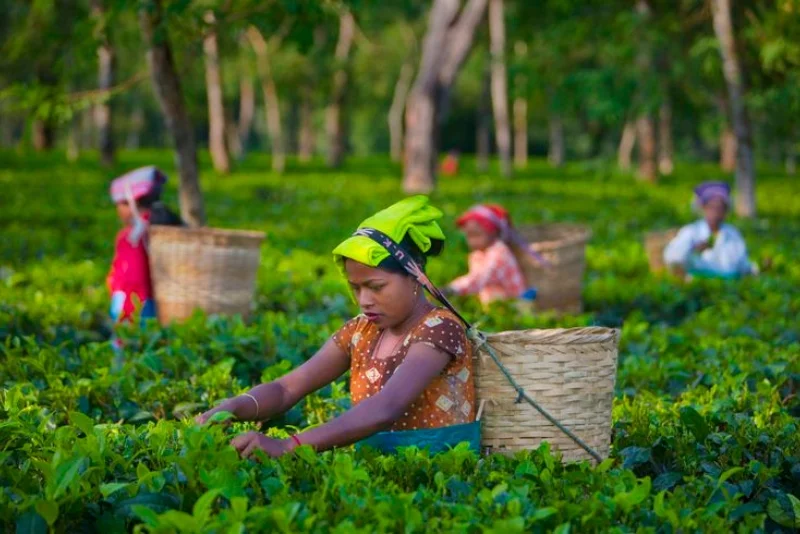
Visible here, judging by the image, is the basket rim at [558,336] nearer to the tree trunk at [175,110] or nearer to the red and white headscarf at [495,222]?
the red and white headscarf at [495,222]

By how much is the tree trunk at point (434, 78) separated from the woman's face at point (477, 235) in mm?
13181

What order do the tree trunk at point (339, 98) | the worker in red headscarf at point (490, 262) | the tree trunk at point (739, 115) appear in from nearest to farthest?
the worker in red headscarf at point (490, 262)
the tree trunk at point (739, 115)
the tree trunk at point (339, 98)

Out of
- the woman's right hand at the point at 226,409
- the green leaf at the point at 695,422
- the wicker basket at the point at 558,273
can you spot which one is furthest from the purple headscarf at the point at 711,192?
the woman's right hand at the point at 226,409

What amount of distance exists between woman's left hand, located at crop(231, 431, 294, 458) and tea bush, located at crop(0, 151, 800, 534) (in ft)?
0.21

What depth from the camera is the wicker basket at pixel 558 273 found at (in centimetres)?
927

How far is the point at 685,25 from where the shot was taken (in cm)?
2181

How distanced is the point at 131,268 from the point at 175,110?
2.35m

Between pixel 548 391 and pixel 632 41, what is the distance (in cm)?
1737

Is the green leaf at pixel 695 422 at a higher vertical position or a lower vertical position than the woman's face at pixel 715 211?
lower

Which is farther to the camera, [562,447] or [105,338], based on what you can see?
[105,338]

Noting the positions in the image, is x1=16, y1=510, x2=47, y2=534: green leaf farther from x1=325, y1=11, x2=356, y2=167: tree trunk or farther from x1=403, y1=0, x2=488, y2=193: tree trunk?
x1=325, y1=11, x2=356, y2=167: tree trunk

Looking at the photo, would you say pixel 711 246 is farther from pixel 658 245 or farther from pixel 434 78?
pixel 434 78

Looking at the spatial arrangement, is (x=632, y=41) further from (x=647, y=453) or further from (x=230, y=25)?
(x=647, y=453)

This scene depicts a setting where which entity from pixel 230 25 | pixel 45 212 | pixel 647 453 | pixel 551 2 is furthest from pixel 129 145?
pixel 647 453
